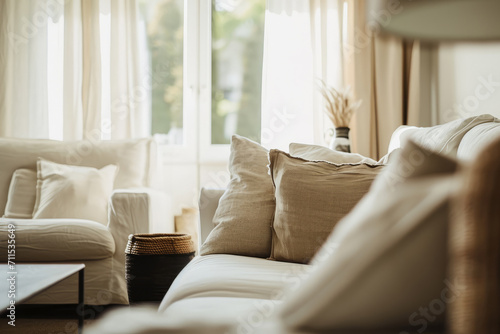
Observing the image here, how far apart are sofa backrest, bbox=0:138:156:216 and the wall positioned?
77.5 inches

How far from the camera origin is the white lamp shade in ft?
3.79

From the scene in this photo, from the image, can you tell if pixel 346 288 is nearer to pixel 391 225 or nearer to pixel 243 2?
pixel 391 225

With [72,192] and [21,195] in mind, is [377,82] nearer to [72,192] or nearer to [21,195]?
[72,192]

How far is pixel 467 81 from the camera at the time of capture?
324 centimetres

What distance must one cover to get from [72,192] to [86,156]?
0.42 m

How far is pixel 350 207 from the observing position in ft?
5.68

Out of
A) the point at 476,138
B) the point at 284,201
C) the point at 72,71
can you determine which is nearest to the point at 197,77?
the point at 72,71

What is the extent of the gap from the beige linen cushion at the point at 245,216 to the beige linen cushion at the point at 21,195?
1623 mm

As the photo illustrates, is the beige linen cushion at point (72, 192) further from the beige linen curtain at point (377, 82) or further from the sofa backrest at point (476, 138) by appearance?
the sofa backrest at point (476, 138)

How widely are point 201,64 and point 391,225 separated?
3706mm

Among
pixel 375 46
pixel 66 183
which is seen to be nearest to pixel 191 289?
pixel 66 183

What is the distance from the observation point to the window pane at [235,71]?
4133 mm

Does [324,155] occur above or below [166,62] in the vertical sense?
below

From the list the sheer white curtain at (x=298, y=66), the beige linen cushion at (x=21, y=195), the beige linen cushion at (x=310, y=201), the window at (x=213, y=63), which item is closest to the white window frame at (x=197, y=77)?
the window at (x=213, y=63)
